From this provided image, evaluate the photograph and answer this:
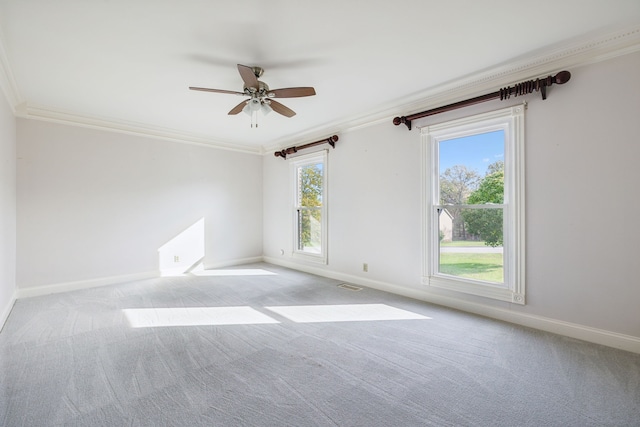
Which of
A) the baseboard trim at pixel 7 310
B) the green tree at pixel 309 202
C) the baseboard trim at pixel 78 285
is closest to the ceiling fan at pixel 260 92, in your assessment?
the green tree at pixel 309 202

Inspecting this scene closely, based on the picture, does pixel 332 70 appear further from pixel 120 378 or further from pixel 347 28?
pixel 120 378

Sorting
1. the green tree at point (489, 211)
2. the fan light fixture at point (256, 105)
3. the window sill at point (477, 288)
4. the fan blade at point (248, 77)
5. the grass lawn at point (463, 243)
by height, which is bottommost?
the window sill at point (477, 288)

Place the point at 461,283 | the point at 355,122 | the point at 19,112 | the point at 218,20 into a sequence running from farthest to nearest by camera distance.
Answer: the point at 355,122, the point at 19,112, the point at 461,283, the point at 218,20

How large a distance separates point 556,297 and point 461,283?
0.85 meters

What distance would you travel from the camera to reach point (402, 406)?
5.65 ft

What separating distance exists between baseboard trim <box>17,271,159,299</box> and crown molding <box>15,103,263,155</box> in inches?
90.5

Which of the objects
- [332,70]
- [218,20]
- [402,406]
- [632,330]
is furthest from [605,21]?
[402,406]

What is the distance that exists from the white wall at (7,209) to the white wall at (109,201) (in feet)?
0.74

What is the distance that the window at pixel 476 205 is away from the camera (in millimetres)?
2866

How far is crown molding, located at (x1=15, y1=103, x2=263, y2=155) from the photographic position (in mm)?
3832

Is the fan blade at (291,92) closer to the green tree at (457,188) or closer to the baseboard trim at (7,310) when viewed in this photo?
the green tree at (457,188)

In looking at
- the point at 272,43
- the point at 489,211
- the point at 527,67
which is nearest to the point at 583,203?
the point at 489,211

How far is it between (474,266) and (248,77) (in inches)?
122

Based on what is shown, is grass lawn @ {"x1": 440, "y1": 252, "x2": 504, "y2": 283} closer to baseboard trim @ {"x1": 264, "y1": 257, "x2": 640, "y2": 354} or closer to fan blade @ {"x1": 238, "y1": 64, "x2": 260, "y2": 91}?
baseboard trim @ {"x1": 264, "y1": 257, "x2": 640, "y2": 354}
